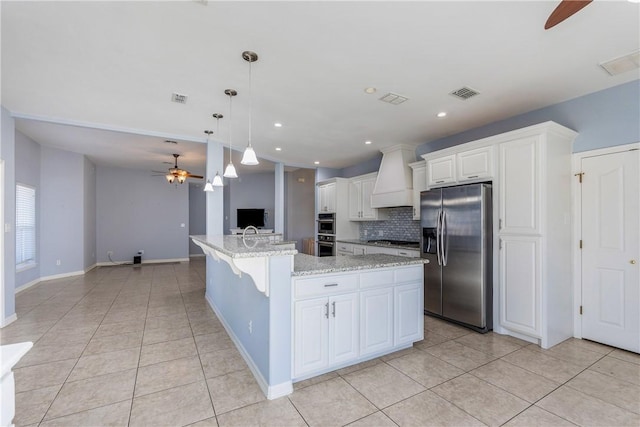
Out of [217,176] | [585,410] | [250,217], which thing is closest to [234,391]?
[585,410]

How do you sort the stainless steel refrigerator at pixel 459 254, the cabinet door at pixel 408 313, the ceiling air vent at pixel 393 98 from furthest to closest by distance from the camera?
1. the stainless steel refrigerator at pixel 459 254
2. the ceiling air vent at pixel 393 98
3. the cabinet door at pixel 408 313

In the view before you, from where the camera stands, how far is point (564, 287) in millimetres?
3211

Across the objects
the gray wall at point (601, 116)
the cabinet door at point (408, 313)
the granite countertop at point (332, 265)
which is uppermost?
the gray wall at point (601, 116)

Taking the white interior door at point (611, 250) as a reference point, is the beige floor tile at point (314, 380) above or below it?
below

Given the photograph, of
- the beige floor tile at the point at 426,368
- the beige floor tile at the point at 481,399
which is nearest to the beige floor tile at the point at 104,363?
the beige floor tile at the point at 426,368

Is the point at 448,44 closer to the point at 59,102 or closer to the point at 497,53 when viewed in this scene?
the point at 497,53

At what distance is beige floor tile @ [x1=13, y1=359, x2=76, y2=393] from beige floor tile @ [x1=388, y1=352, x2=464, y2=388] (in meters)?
2.87

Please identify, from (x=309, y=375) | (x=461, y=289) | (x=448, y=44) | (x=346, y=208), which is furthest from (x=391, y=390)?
(x=346, y=208)

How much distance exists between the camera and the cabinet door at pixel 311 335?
229 centimetres

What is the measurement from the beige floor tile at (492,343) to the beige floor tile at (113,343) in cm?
357

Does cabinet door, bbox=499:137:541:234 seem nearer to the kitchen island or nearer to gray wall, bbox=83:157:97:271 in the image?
the kitchen island

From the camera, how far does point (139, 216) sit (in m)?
8.48

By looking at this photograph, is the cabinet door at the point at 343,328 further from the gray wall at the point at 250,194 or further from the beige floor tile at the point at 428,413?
the gray wall at the point at 250,194

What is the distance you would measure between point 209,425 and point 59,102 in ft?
12.9
